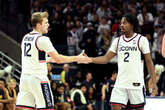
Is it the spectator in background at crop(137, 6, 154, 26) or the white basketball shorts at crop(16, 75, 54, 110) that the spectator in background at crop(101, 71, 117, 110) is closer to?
the spectator in background at crop(137, 6, 154, 26)

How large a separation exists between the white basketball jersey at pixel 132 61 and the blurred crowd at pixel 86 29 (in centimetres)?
560

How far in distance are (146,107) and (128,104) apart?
31.9 inches

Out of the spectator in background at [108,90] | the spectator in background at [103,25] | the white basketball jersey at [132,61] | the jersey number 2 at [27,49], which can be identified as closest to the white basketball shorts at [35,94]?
the jersey number 2 at [27,49]

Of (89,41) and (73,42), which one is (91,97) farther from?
(73,42)

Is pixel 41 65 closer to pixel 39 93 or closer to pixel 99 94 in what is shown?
pixel 39 93

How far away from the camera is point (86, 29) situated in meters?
18.6

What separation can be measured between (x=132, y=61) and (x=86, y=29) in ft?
32.5

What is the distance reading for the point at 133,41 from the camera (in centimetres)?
883

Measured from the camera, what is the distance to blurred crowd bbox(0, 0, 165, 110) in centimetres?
1559

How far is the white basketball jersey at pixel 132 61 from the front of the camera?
880 centimetres

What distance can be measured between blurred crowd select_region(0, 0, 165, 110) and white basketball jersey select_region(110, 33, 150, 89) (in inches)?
220

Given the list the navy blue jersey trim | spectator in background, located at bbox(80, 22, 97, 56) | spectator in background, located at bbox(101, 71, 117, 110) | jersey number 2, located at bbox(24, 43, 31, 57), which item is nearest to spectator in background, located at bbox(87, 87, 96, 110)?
spectator in background, located at bbox(101, 71, 117, 110)

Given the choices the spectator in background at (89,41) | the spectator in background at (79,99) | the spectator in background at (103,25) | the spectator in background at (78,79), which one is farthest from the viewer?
the spectator in background at (103,25)

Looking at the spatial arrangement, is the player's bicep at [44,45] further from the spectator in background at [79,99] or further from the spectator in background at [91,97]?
the spectator in background at [91,97]
